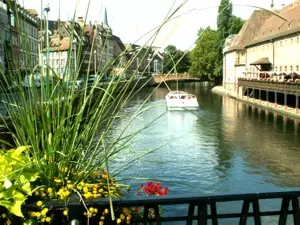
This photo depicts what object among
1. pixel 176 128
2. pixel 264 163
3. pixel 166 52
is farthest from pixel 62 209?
pixel 176 128

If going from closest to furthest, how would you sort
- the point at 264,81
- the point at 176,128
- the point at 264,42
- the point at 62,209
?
the point at 62,209 → the point at 176,128 → the point at 264,81 → the point at 264,42

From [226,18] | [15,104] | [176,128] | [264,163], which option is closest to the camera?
[15,104]

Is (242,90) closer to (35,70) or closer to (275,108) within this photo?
(275,108)

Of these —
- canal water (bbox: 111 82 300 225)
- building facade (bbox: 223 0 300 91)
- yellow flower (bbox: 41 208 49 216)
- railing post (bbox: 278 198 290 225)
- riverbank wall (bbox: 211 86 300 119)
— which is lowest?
canal water (bbox: 111 82 300 225)

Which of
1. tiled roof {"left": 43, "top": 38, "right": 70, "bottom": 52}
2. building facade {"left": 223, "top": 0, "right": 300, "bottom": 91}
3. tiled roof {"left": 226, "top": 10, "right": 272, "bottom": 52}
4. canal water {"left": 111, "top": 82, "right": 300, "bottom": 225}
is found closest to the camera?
tiled roof {"left": 43, "top": 38, "right": 70, "bottom": 52}

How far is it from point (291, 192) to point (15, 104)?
4.62ft

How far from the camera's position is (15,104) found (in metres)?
2.35

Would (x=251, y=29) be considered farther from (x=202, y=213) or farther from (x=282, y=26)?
(x=202, y=213)

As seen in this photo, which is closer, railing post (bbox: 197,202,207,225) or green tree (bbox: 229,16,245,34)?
railing post (bbox: 197,202,207,225)

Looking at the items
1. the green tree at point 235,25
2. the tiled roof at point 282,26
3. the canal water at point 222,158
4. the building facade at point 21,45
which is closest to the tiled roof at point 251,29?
the tiled roof at point 282,26

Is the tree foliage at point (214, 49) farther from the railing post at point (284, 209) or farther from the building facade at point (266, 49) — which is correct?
the railing post at point (284, 209)

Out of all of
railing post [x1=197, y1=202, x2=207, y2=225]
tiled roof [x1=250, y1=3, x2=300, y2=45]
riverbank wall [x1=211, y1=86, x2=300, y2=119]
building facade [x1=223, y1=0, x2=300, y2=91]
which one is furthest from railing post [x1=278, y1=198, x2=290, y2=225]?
tiled roof [x1=250, y1=3, x2=300, y2=45]

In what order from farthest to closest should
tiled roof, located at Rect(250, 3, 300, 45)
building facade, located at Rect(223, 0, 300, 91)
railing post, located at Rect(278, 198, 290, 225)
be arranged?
tiled roof, located at Rect(250, 3, 300, 45) → building facade, located at Rect(223, 0, 300, 91) → railing post, located at Rect(278, 198, 290, 225)

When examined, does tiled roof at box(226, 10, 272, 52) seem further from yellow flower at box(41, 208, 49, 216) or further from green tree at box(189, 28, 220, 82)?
yellow flower at box(41, 208, 49, 216)
